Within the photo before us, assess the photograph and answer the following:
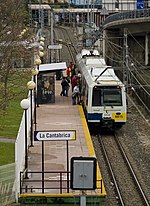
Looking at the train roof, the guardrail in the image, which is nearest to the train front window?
the train roof

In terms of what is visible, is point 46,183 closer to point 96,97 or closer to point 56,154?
point 56,154

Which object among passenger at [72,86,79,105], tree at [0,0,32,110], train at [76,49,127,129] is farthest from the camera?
passenger at [72,86,79,105]

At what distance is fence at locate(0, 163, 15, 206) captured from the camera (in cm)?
1549

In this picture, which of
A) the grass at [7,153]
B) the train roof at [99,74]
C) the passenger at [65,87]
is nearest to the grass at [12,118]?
the grass at [7,153]

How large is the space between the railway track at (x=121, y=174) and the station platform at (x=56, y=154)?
0.96 m

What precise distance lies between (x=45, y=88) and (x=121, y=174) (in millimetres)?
12432

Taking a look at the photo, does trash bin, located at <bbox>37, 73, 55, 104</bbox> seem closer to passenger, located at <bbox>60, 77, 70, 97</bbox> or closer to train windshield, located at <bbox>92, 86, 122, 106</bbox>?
passenger, located at <bbox>60, 77, 70, 97</bbox>

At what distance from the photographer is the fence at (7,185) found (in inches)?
610

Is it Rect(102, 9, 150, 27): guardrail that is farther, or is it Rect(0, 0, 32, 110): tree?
Rect(102, 9, 150, 27): guardrail

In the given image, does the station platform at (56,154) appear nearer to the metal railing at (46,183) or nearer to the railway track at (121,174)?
the metal railing at (46,183)

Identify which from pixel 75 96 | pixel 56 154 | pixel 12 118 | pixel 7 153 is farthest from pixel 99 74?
pixel 7 153

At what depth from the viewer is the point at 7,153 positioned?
2112 centimetres

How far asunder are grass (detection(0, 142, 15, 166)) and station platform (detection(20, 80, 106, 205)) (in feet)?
1.96

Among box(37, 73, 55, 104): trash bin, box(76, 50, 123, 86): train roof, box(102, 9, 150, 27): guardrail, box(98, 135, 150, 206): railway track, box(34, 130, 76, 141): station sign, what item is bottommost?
box(98, 135, 150, 206): railway track
